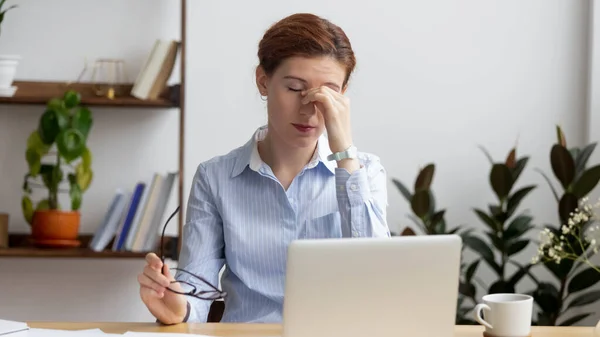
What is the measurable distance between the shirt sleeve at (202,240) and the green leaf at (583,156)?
5.44ft

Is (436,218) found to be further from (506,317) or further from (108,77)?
(506,317)

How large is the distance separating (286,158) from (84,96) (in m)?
1.55

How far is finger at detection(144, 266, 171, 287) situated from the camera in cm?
180

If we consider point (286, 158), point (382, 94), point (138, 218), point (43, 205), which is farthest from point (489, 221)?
point (43, 205)

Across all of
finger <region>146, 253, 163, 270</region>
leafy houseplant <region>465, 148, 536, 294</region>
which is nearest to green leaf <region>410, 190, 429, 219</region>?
leafy houseplant <region>465, 148, 536, 294</region>

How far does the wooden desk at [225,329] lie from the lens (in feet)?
5.90

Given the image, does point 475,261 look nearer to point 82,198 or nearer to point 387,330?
point 82,198

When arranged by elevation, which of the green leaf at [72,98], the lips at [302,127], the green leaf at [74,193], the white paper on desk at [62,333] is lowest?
the green leaf at [74,193]

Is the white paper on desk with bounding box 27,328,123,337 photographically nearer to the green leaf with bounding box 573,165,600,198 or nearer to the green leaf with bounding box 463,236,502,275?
the green leaf with bounding box 463,236,502,275

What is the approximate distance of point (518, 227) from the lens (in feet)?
11.1

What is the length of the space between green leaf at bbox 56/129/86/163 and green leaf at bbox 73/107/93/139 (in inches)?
1.1

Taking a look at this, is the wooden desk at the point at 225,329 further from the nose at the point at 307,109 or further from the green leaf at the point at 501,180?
the green leaf at the point at 501,180

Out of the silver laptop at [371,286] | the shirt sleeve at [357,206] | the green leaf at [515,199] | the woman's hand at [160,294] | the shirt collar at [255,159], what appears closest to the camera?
the silver laptop at [371,286]

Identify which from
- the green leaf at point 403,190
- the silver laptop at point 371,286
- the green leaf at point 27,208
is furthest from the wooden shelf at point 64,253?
the silver laptop at point 371,286
